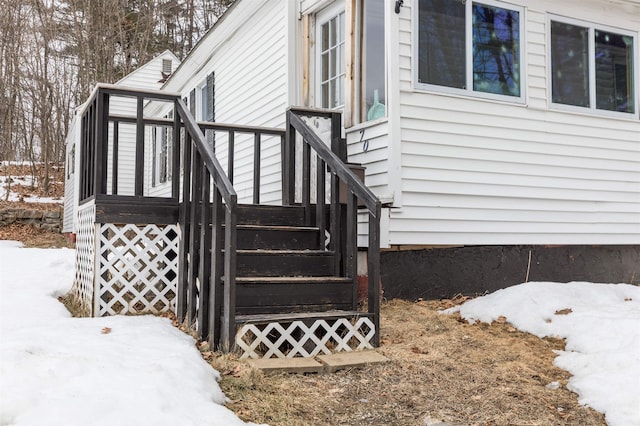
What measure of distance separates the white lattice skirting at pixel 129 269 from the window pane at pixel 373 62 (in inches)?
91.6

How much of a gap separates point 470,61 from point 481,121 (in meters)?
0.62

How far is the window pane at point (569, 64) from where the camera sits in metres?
6.43

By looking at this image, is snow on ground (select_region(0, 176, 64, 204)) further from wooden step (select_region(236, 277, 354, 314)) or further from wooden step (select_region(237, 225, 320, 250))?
wooden step (select_region(236, 277, 354, 314))

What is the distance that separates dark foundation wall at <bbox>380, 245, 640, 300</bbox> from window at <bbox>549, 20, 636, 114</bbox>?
1.74m

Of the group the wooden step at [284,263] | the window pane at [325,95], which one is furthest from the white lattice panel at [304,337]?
the window pane at [325,95]

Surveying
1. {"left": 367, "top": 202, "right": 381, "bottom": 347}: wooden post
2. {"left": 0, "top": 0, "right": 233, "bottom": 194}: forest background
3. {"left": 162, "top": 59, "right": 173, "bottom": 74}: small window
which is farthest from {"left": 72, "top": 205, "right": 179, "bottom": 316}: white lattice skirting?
{"left": 0, "top": 0, "right": 233, "bottom": 194}: forest background

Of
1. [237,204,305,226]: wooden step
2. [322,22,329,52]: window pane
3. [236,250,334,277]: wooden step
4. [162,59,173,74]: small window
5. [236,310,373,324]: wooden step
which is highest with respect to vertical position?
[162,59,173,74]: small window

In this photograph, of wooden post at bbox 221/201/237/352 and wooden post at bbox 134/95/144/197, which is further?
wooden post at bbox 134/95/144/197

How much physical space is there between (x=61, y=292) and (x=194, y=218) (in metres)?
2.16

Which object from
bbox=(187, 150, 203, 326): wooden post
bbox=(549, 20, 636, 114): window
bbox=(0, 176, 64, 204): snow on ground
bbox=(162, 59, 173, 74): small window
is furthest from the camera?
bbox=(162, 59, 173, 74): small window

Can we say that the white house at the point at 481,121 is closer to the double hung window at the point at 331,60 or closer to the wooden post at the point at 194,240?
the double hung window at the point at 331,60

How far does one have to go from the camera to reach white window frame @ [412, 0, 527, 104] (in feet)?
18.1

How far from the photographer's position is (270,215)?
5.10 metres

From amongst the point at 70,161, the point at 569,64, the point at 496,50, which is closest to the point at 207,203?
the point at 496,50
